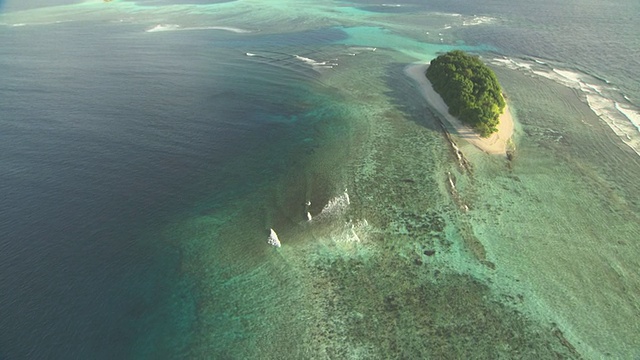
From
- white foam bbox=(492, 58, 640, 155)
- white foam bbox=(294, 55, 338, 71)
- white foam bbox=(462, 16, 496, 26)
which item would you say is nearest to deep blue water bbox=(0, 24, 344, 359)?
white foam bbox=(294, 55, 338, 71)

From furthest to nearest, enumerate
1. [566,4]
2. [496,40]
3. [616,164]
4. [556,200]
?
[566,4]
[496,40]
[616,164]
[556,200]

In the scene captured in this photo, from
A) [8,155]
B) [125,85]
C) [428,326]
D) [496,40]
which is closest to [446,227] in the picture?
[428,326]

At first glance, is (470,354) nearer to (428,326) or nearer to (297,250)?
(428,326)

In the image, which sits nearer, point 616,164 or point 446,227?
point 446,227

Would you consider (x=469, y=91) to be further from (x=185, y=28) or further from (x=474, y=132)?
(x=185, y=28)

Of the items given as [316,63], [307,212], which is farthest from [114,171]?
[316,63]

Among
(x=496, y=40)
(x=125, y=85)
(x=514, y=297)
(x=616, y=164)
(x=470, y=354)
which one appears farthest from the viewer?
(x=496, y=40)

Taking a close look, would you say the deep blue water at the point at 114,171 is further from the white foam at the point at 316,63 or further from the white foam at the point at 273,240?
the white foam at the point at 273,240
